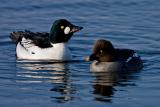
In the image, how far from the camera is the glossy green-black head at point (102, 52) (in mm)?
17969

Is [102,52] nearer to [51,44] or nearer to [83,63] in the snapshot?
[83,63]

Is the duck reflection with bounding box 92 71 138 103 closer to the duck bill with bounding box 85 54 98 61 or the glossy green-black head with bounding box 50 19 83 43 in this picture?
the duck bill with bounding box 85 54 98 61

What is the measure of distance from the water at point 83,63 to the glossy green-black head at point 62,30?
570 mm

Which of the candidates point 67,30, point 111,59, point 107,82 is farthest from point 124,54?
point 67,30

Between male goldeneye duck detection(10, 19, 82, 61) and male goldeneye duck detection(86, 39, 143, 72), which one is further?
male goldeneye duck detection(10, 19, 82, 61)

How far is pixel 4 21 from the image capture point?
23.1 m

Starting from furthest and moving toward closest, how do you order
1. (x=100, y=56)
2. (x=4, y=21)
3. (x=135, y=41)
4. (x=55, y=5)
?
(x=55, y=5), (x=4, y=21), (x=135, y=41), (x=100, y=56)

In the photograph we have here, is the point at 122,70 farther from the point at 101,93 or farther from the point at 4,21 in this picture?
the point at 4,21

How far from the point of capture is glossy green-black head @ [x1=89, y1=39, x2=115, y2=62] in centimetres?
1797

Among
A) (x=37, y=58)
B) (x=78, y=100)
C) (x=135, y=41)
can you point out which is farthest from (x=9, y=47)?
(x=78, y=100)

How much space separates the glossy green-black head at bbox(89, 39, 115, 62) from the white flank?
1.59 metres

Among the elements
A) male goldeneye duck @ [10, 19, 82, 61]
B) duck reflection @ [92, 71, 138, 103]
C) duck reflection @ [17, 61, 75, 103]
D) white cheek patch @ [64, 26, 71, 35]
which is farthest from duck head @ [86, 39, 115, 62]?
white cheek patch @ [64, 26, 71, 35]

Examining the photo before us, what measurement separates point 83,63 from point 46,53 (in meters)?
1.17

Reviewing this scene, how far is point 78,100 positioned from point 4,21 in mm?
8594
